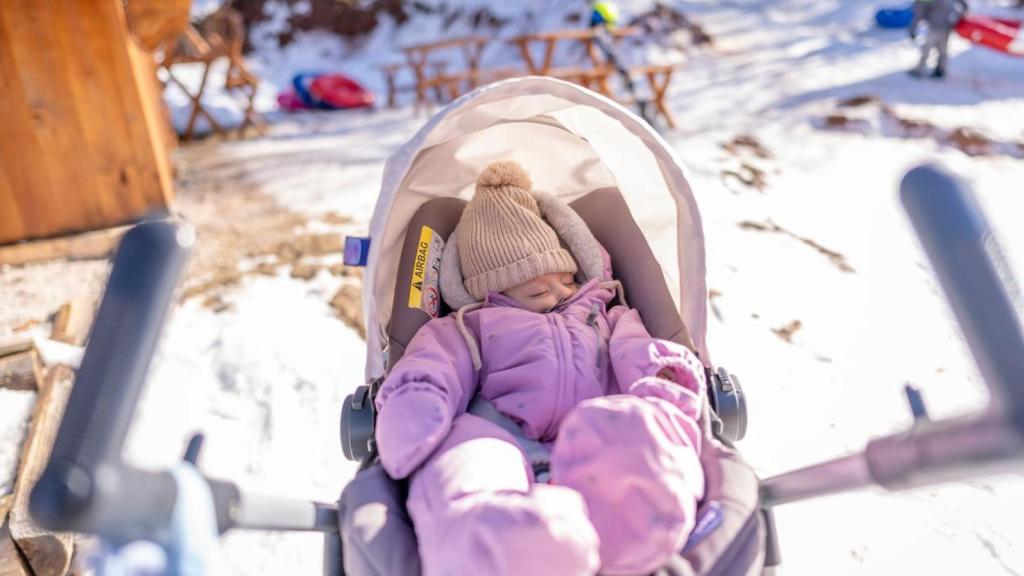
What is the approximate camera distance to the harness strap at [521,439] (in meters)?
1.42

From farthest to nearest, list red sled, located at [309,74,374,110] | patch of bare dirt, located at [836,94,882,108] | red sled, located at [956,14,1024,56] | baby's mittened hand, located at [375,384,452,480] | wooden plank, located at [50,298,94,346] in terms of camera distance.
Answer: red sled, located at [309,74,374,110], red sled, located at [956,14,1024,56], patch of bare dirt, located at [836,94,882,108], wooden plank, located at [50,298,94,346], baby's mittened hand, located at [375,384,452,480]

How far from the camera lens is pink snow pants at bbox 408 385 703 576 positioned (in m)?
0.99

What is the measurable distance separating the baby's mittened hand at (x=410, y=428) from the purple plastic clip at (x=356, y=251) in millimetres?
431

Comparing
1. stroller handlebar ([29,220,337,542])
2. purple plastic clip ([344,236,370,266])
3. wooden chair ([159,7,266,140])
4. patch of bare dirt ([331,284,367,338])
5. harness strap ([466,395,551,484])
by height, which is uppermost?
stroller handlebar ([29,220,337,542])

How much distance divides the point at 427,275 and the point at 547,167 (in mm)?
571

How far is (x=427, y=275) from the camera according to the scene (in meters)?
1.95

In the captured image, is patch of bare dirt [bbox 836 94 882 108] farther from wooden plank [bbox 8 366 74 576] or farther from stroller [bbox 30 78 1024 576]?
wooden plank [bbox 8 366 74 576]

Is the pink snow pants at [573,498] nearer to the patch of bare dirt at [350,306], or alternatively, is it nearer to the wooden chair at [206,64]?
the patch of bare dirt at [350,306]

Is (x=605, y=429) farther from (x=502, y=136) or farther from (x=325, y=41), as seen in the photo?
(x=325, y=41)

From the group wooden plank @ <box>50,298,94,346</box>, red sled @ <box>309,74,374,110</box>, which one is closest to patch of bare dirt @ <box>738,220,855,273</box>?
wooden plank @ <box>50,298,94,346</box>

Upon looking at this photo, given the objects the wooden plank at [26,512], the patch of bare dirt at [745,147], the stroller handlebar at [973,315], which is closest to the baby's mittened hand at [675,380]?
the stroller handlebar at [973,315]

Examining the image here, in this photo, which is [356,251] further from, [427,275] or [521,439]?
[521,439]

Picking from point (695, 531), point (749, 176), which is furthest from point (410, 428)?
point (749, 176)

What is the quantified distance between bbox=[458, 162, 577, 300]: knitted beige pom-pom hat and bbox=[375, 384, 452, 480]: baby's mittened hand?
1.75 feet
